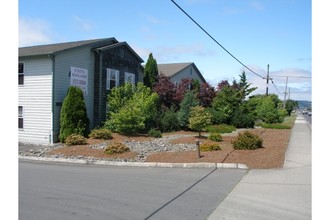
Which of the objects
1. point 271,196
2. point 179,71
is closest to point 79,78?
point 271,196

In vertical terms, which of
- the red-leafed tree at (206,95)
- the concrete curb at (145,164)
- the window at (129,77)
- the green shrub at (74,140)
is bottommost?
the concrete curb at (145,164)

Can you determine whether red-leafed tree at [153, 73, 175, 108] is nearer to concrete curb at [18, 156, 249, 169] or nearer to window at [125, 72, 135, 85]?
window at [125, 72, 135, 85]

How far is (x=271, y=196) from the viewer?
791cm

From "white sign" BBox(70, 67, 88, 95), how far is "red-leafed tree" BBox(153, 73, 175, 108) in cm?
695

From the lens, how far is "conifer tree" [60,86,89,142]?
61.5ft

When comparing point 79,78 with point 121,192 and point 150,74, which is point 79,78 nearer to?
point 150,74

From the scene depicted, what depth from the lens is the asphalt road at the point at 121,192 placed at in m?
6.49

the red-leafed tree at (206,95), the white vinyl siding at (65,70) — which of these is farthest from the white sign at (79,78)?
the red-leafed tree at (206,95)

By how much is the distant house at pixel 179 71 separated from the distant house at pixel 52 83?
14.0m

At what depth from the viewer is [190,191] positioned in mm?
8422

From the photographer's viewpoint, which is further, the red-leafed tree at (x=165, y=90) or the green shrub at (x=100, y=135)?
the red-leafed tree at (x=165, y=90)

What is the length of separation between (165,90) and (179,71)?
1097cm

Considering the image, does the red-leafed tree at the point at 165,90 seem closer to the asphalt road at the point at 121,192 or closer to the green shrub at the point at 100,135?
the green shrub at the point at 100,135

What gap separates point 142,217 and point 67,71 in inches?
602
